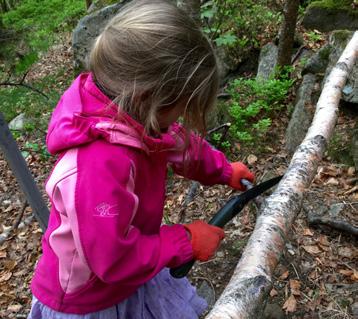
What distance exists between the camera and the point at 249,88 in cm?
488

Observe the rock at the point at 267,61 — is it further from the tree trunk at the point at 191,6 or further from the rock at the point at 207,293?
the rock at the point at 207,293

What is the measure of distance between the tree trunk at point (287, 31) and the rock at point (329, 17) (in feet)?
3.70

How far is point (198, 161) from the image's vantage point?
2.14 meters

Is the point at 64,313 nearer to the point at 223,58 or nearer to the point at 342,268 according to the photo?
the point at 342,268

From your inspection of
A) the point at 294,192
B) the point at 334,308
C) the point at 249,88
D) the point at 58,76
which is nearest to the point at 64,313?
the point at 294,192

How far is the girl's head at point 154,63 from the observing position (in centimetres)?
147

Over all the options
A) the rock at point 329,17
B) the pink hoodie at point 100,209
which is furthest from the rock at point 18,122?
the pink hoodie at point 100,209

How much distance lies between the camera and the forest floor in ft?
8.99

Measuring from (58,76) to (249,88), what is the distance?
5.57 metres

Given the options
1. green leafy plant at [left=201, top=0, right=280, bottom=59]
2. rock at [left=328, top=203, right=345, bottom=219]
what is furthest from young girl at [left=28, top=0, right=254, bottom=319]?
green leafy plant at [left=201, top=0, right=280, bottom=59]

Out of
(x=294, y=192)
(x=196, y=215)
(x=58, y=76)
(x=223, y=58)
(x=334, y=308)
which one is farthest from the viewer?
(x=58, y=76)

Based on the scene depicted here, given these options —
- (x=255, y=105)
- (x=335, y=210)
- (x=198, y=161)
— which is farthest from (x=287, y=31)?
(x=198, y=161)

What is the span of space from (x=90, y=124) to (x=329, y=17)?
501 centimetres

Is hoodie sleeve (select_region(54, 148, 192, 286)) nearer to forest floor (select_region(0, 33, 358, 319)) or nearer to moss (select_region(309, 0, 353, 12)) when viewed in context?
forest floor (select_region(0, 33, 358, 319))
